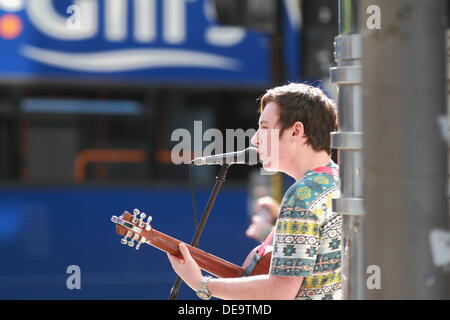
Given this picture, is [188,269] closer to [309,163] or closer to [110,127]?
[309,163]

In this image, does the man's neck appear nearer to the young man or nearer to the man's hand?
the young man

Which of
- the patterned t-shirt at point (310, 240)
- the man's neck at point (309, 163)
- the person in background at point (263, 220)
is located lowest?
the person in background at point (263, 220)

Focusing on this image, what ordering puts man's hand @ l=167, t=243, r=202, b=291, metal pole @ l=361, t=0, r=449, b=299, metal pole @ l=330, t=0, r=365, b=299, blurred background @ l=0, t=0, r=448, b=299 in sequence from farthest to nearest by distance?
blurred background @ l=0, t=0, r=448, b=299 < man's hand @ l=167, t=243, r=202, b=291 < metal pole @ l=330, t=0, r=365, b=299 < metal pole @ l=361, t=0, r=449, b=299

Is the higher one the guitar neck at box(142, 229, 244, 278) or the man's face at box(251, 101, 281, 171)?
the man's face at box(251, 101, 281, 171)

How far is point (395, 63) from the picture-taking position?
1656mm

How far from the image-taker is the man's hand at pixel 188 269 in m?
2.39

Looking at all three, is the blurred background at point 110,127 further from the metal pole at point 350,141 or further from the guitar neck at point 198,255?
the metal pole at point 350,141

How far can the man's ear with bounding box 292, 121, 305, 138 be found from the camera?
2.52 metres

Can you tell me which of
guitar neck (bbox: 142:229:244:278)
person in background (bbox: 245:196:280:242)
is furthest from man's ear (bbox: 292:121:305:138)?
person in background (bbox: 245:196:280:242)

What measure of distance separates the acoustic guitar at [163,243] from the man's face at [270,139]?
0.84ft

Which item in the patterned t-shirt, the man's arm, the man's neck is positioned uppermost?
the man's neck

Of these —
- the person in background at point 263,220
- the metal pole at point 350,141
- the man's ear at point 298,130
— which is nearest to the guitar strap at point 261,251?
the man's ear at point 298,130

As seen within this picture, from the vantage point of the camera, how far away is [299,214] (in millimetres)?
2311
